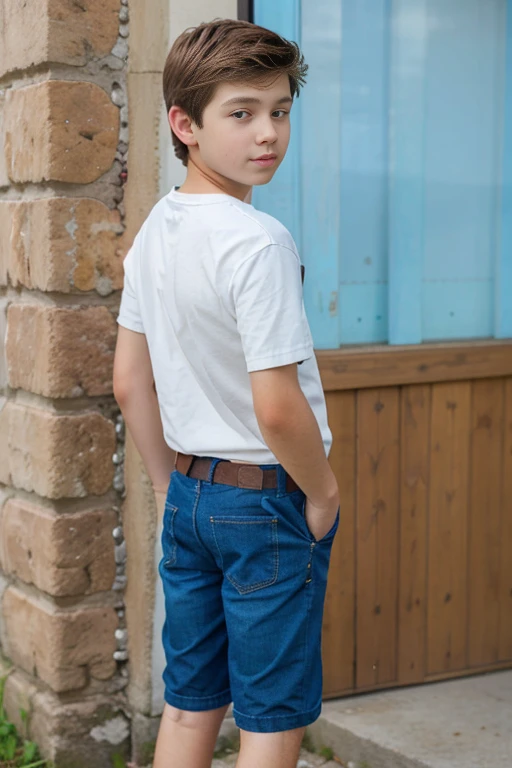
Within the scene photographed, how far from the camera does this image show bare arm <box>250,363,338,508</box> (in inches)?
74.3

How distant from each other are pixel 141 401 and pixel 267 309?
597 mm

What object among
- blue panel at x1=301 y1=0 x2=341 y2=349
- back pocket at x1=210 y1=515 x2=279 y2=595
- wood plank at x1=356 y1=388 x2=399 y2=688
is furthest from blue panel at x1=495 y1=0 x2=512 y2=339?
back pocket at x1=210 y1=515 x2=279 y2=595

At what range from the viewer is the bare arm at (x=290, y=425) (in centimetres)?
189

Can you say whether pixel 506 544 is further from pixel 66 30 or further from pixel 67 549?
pixel 66 30

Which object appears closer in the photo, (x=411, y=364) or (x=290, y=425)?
(x=290, y=425)

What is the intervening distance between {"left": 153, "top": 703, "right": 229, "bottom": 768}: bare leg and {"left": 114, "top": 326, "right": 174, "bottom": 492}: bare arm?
1.64 feet

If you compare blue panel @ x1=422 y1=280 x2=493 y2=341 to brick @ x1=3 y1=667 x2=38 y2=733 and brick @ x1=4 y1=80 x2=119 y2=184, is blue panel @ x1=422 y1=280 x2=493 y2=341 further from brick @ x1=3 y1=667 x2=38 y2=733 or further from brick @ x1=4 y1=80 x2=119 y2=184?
brick @ x1=3 y1=667 x2=38 y2=733

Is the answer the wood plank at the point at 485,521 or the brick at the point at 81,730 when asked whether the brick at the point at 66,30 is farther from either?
the brick at the point at 81,730

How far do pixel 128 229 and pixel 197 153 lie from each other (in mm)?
750

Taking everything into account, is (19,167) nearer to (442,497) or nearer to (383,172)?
(383,172)

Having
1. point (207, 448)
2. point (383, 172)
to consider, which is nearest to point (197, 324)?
point (207, 448)

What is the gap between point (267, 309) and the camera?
1.86 metres

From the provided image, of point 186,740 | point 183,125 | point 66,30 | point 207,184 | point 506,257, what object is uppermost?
point 66,30

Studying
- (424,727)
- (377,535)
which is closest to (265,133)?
(377,535)
